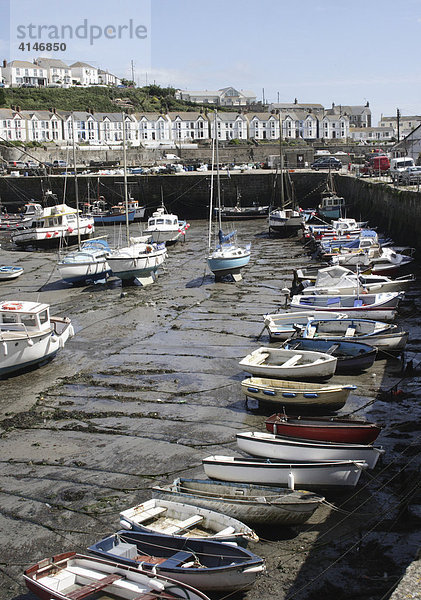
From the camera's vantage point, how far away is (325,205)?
1813 inches

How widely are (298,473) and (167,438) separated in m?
3.47

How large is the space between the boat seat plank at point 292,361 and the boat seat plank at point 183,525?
243 inches

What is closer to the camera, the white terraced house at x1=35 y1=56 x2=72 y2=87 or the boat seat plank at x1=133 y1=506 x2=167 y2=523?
the boat seat plank at x1=133 y1=506 x2=167 y2=523

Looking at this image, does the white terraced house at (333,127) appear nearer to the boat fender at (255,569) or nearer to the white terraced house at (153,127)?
the white terraced house at (153,127)

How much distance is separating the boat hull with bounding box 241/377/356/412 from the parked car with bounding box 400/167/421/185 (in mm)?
26054

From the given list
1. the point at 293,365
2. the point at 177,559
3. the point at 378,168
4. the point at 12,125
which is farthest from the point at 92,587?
the point at 12,125

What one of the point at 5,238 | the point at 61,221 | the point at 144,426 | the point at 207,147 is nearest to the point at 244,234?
the point at 61,221

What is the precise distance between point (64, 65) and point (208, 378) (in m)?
168

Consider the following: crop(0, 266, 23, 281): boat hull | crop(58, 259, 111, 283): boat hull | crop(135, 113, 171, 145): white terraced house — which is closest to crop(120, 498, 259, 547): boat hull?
crop(58, 259, 111, 283): boat hull

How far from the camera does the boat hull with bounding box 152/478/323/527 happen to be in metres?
9.48

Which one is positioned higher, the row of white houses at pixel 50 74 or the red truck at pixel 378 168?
the row of white houses at pixel 50 74

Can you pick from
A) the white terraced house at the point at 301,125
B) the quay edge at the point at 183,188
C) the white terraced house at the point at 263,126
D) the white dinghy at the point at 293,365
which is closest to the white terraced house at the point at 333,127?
the white terraced house at the point at 301,125

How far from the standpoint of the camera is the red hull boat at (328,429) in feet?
37.4

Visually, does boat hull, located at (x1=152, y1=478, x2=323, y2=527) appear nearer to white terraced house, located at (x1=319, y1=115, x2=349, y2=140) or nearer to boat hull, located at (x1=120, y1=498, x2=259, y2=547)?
boat hull, located at (x1=120, y1=498, x2=259, y2=547)
